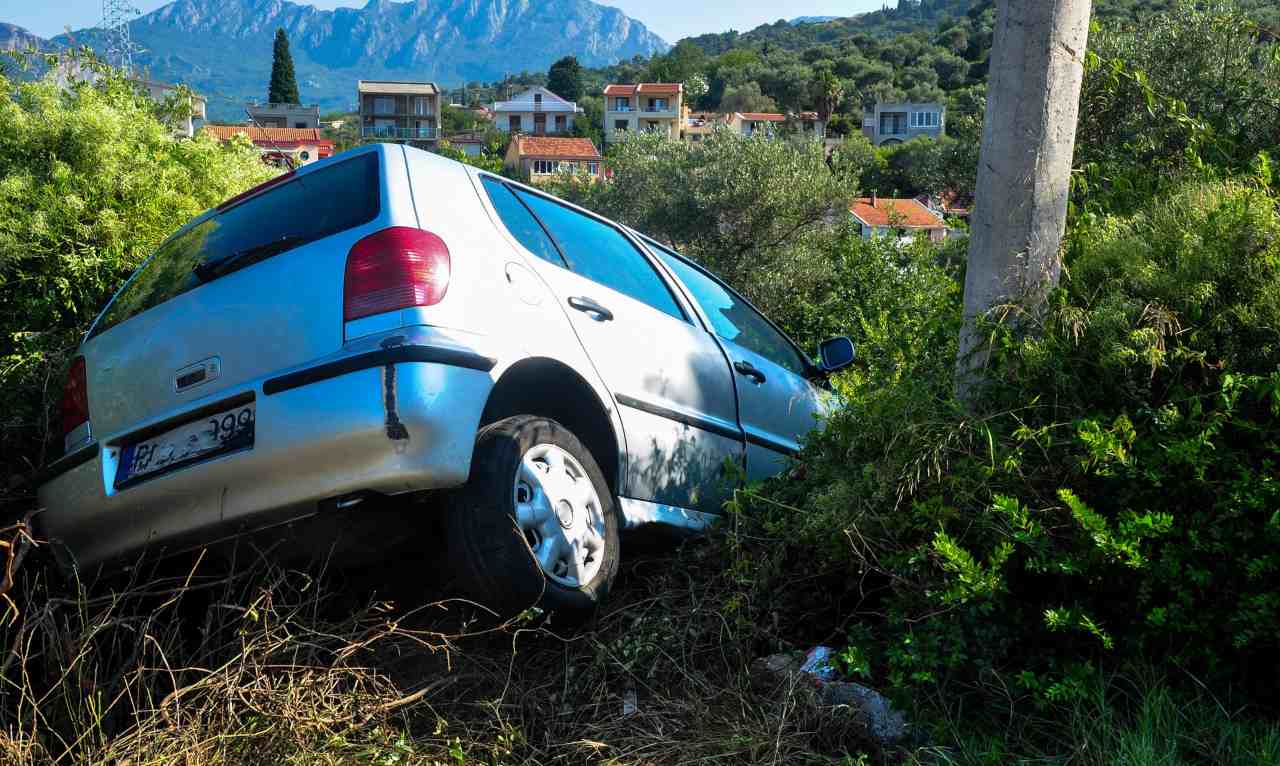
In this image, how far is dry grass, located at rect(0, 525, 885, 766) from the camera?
262 centimetres

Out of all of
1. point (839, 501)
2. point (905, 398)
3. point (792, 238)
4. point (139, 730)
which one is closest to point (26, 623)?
point (139, 730)

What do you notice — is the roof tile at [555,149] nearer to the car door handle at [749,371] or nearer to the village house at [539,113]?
the village house at [539,113]

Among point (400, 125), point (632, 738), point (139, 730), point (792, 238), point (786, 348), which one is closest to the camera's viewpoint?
point (139, 730)

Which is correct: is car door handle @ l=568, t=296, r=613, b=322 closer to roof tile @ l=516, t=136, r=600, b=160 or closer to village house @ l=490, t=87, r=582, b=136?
roof tile @ l=516, t=136, r=600, b=160

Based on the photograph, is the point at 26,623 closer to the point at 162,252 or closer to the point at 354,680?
the point at 354,680

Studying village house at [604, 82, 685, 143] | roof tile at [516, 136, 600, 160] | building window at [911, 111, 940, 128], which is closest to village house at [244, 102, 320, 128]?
roof tile at [516, 136, 600, 160]

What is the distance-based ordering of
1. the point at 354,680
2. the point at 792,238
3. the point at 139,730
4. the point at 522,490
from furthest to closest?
the point at 792,238
the point at 522,490
the point at 354,680
the point at 139,730

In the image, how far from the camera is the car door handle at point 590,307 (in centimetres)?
360

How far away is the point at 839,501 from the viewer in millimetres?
3096

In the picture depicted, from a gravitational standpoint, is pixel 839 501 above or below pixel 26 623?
above

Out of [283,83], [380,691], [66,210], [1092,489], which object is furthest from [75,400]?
[283,83]

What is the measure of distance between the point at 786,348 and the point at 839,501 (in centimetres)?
248

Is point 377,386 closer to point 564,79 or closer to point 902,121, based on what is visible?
point 902,121

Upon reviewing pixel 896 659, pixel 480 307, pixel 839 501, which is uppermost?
pixel 480 307
